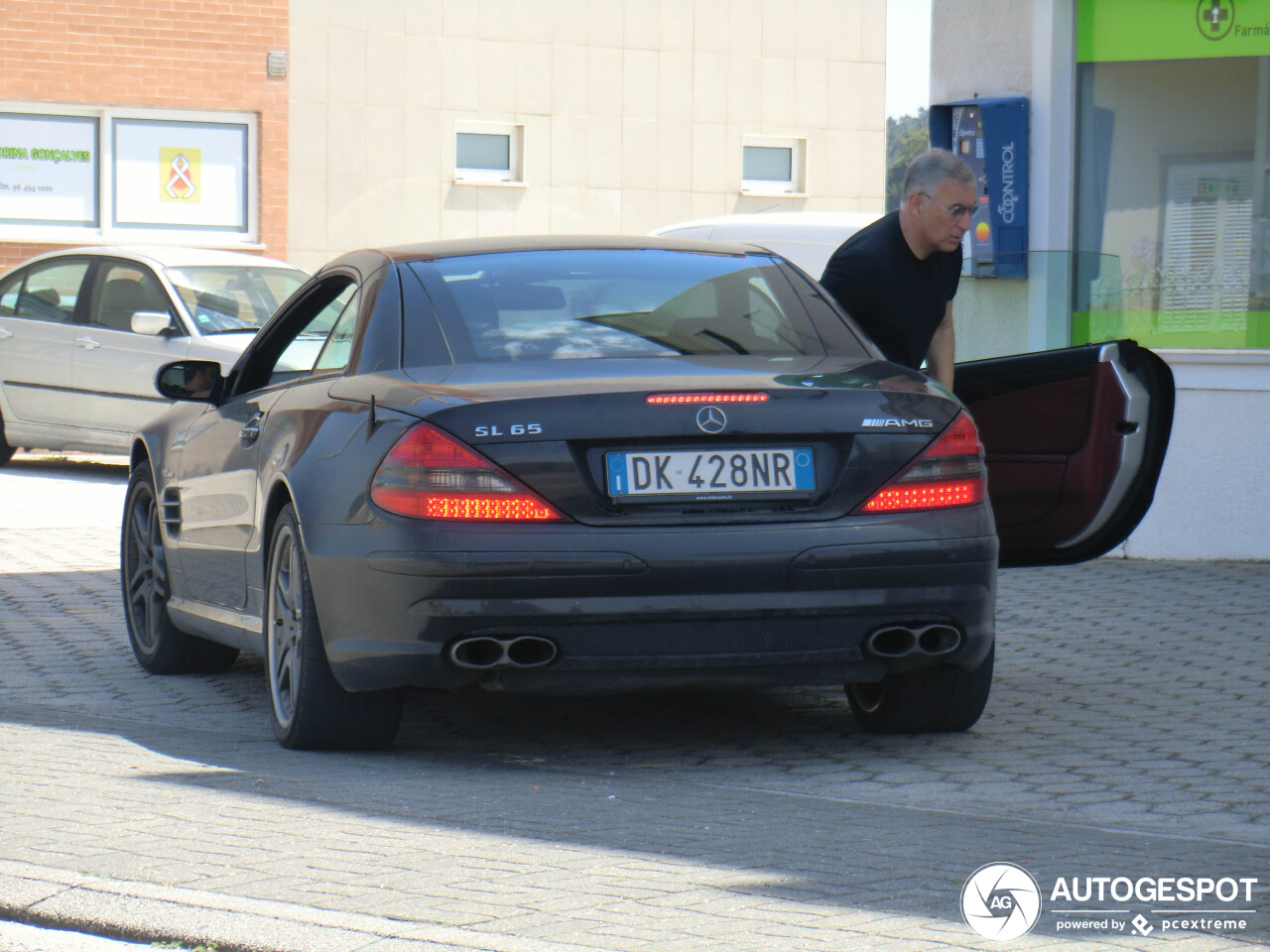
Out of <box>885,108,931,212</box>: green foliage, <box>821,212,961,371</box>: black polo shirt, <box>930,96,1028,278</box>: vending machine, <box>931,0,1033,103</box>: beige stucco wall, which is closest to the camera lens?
<box>821,212,961,371</box>: black polo shirt

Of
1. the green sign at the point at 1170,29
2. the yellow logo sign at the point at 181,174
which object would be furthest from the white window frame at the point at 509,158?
the green sign at the point at 1170,29

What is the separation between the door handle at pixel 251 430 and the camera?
6336 millimetres

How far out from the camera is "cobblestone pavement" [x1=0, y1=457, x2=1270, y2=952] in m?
3.98

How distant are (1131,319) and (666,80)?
17.6 meters

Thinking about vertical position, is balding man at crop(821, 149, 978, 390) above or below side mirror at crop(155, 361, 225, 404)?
above

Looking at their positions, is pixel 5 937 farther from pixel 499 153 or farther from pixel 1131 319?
pixel 499 153

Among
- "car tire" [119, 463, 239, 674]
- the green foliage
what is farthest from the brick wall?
the green foliage

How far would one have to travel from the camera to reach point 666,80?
27.9 meters

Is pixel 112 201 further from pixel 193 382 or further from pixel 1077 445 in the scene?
pixel 1077 445

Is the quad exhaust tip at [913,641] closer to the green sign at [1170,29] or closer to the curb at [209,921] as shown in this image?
the curb at [209,921]

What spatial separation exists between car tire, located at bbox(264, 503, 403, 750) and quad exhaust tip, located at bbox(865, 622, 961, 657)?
4.30ft

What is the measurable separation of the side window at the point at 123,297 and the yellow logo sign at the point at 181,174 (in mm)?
8738

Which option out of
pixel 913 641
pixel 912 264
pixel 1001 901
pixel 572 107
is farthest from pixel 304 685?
pixel 572 107

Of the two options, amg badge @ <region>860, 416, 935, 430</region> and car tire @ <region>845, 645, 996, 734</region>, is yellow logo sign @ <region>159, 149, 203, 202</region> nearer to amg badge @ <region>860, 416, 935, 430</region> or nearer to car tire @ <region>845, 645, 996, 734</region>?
car tire @ <region>845, 645, 996, 734</region>
